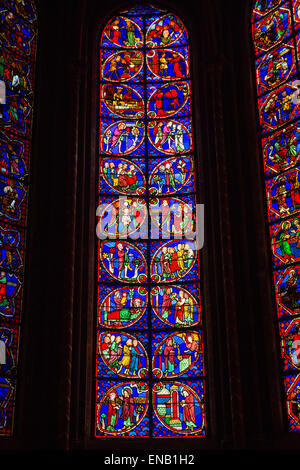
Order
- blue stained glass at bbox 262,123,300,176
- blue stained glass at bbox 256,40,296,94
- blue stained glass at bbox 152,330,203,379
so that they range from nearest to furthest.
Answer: blue stained glass at bbox 152,330,203,379 < blue stained glass at bbox 262,123,300,176 < blue stained glass at bbox 256,40,296,94

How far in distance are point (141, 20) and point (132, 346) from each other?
5.16 m

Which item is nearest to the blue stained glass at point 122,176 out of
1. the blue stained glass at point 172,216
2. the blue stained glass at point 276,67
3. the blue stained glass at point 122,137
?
the blue stained glass at point 122,137

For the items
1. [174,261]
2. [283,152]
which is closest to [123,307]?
[174,261]

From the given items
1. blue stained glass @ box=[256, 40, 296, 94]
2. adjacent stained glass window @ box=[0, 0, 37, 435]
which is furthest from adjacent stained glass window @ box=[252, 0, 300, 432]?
adjacent stained glass window @ box=[0, 0, 37, 435]

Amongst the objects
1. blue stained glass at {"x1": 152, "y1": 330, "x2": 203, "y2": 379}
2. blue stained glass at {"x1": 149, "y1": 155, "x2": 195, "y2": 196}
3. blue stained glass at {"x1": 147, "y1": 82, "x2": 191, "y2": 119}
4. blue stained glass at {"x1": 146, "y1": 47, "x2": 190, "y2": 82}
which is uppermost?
blue stained glass at {"x1": 146, "y1": 47, "x2": 190, "y2": 82}

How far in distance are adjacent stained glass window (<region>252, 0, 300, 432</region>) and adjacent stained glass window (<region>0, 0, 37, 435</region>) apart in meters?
3.19

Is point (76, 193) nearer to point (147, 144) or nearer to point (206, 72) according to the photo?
point (147, 144)

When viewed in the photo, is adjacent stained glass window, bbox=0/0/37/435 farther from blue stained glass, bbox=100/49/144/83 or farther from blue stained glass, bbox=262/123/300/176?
blue stained glass, bbox=262/123/300/176

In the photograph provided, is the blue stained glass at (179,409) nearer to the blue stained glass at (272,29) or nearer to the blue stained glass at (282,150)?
the blue stained glass at (282,150)

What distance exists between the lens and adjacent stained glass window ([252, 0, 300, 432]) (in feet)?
27.9

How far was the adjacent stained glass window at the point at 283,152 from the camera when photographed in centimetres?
852

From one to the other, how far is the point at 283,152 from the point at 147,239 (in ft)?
6.94

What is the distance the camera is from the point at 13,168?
31.4ft

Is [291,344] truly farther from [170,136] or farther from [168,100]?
[168,100]
